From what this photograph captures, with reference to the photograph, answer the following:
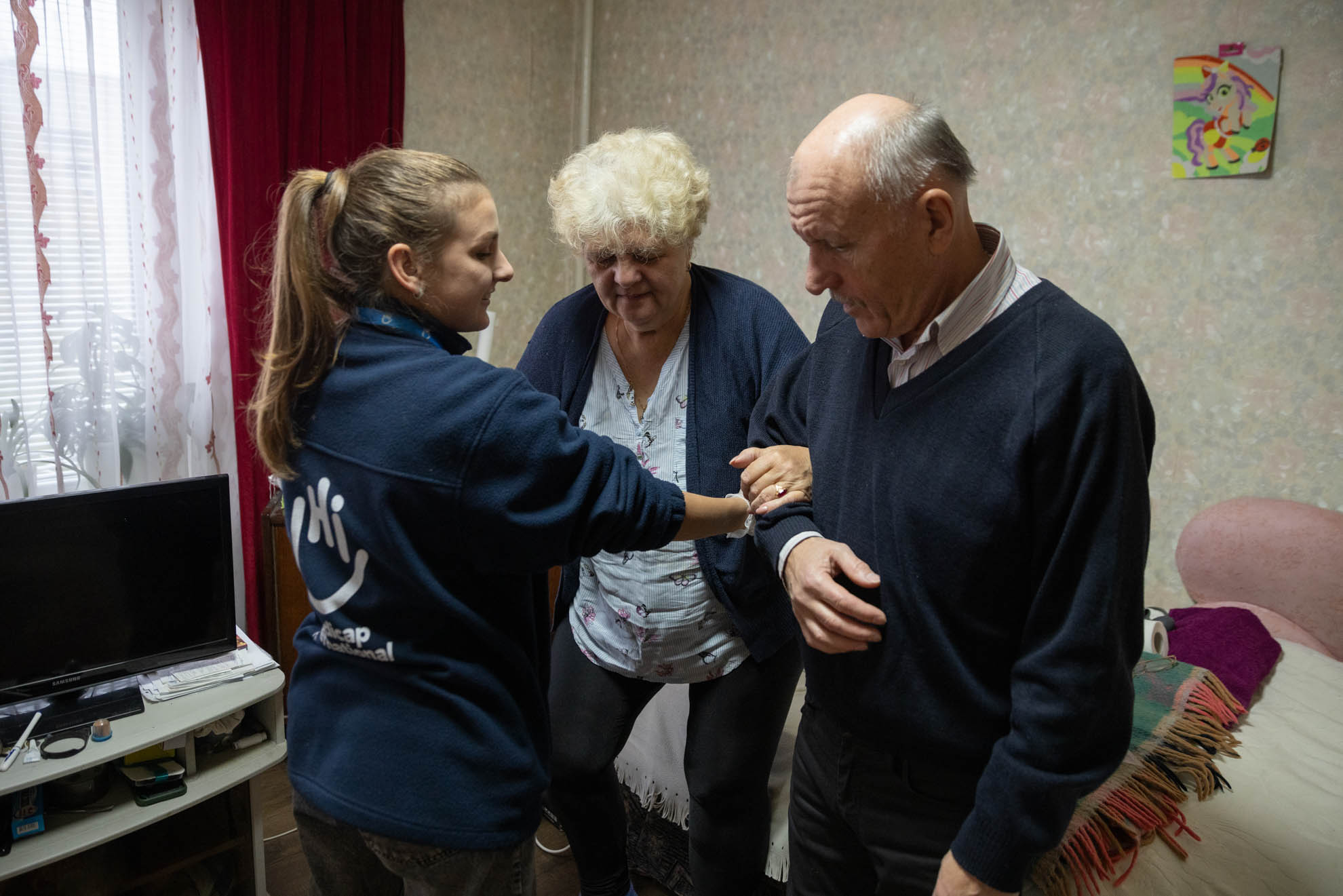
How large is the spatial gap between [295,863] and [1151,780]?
1.98 meters

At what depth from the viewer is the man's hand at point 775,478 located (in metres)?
1.30

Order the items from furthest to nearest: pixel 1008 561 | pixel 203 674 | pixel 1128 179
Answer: pixel 1128 179 < pixel 203 674 < pixel 1008 561

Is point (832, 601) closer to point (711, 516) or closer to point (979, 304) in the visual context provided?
point (711, 516)

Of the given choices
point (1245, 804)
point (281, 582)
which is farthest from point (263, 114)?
point (1245, 804)

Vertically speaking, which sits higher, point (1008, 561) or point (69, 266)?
point (69, 266)

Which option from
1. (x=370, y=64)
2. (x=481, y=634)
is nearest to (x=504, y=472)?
(x=481, y=634)

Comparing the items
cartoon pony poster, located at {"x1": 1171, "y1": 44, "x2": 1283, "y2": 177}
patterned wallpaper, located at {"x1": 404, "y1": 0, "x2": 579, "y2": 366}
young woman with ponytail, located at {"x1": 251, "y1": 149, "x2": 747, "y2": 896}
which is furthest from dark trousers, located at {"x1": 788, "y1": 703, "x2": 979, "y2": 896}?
patterned wallpaper, located at {"x1": 404, "y1": 0, "x2": 579, "y2": 366}

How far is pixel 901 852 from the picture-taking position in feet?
3.83

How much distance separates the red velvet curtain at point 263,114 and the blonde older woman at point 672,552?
126 cm

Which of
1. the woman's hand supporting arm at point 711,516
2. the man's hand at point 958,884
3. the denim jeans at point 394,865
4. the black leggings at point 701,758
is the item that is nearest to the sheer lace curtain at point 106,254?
the black leggings at point 701,758

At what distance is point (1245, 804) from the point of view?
1.57 meters

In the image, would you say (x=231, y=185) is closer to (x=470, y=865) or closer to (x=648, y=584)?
(x=648, y=584)

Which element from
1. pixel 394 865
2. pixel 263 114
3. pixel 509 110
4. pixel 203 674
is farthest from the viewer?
pixel 509 110

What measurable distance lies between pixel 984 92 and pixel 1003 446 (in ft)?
6.04
